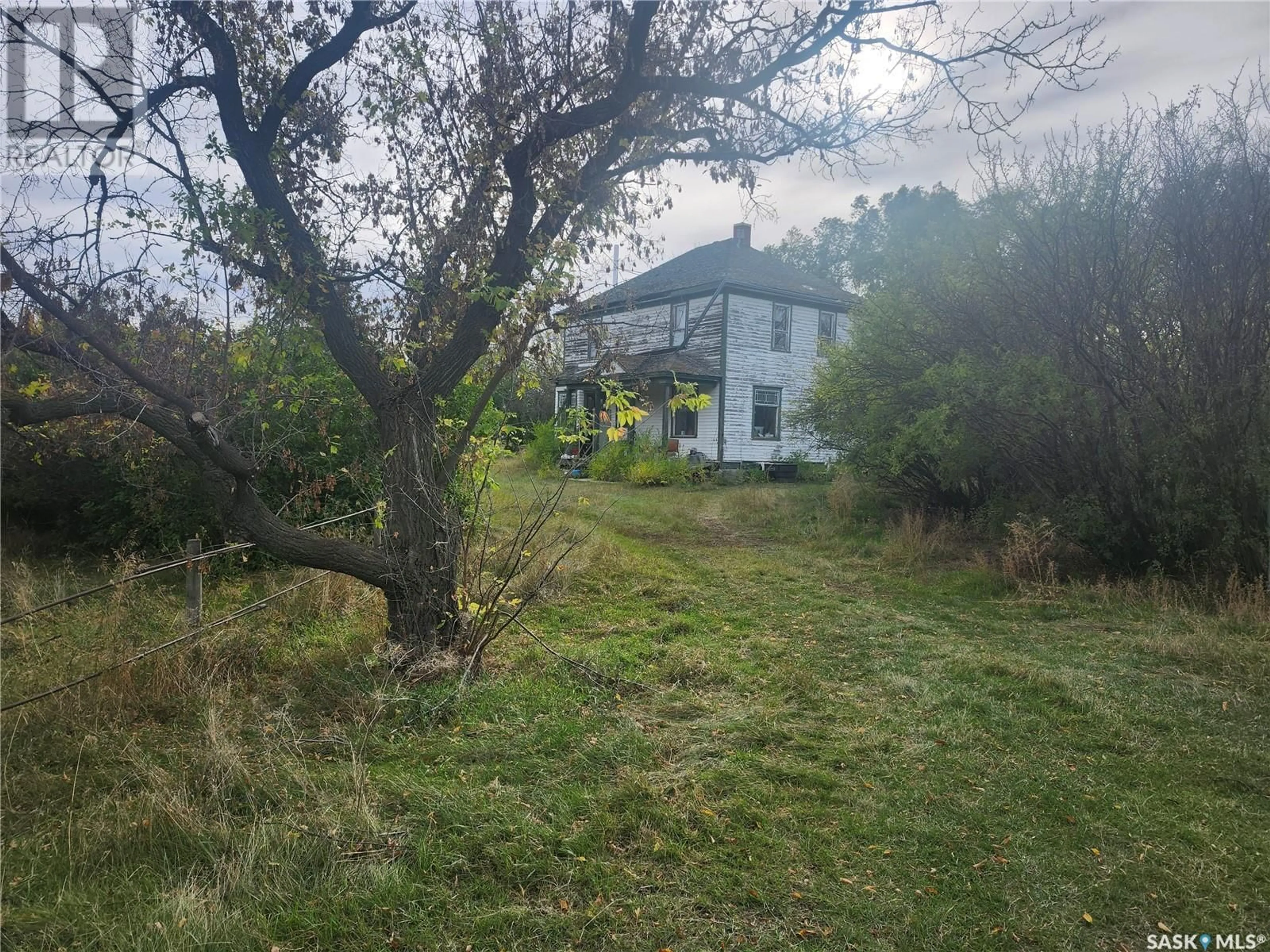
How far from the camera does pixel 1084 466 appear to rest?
8359 millimetres

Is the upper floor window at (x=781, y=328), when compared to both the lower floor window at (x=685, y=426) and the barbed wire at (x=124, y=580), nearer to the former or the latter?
the lower floor window at (x=685, y=426)

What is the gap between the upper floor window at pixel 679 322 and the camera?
2248cm

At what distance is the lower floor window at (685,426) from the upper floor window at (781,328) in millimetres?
3466

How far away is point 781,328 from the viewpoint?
23.0m

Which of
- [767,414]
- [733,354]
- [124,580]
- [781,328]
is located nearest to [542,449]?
[733,354]

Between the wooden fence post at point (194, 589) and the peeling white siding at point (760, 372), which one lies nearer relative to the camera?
the wooden fence post at point (194, 589)

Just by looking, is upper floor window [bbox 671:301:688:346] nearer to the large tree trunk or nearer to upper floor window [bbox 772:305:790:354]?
upper floor window [bbox 772:305:790:354]

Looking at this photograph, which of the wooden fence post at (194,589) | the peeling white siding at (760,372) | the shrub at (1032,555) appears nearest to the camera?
the wooden fence post at (194,589)

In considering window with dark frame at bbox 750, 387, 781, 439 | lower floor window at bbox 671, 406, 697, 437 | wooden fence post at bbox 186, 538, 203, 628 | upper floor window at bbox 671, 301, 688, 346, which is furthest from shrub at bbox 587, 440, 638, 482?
wooden fence post at bbox 186, 538, 203, 628

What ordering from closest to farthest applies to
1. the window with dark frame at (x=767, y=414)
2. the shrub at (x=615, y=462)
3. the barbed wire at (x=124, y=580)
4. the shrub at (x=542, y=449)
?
the barbed wire at (x=124, y=580) → the shrub at (x=542, y=449) → the shrub at (x=615, y=462) → the window with dark frame at (x=767, y=414)

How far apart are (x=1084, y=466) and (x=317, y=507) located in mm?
8923

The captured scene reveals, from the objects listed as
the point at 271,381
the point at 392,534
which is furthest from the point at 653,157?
the point at 271,381

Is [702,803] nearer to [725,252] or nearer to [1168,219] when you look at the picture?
[1168,219]

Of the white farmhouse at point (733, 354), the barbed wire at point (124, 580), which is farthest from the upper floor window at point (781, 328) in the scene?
the barbed wire at point (124, 580)
